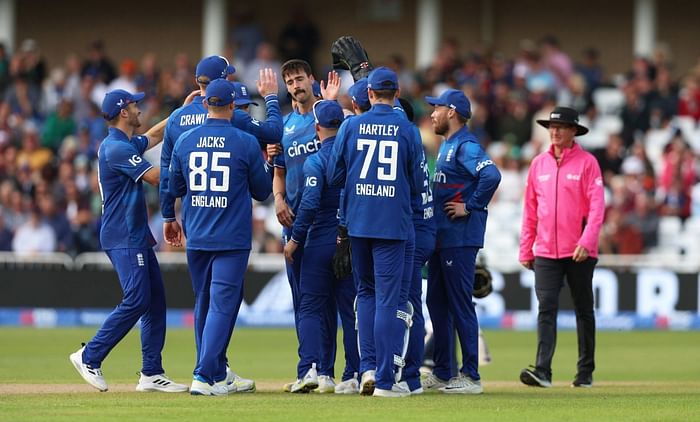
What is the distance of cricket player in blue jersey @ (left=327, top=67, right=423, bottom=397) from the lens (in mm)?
11617

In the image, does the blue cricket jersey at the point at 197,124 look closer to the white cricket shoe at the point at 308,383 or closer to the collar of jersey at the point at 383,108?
the collar of jersey at the point at 383,108

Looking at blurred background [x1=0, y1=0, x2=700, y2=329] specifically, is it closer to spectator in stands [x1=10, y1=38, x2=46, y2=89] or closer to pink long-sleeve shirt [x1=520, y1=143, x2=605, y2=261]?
spectator in stands [x1=10, y1=38, x2=46, y2=89]

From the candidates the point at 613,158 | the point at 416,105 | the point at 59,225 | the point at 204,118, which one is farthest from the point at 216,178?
the point at 416,105

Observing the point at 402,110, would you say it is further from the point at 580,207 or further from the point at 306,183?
the point at 580,207

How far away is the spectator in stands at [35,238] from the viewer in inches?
976

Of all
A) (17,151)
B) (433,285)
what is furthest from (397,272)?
(17,151)

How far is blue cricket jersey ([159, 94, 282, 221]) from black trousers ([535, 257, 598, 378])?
10.8 feet

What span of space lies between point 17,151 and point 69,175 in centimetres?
221

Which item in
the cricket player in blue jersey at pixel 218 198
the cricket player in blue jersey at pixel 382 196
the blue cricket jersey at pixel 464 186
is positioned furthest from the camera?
the blue cricket jersey at pixel 464 186

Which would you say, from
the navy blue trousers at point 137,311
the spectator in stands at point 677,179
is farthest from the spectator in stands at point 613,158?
the navy blue trousers at point 137,311

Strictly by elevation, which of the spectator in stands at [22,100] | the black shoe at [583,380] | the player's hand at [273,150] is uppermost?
the spectator in stands at [22,100]

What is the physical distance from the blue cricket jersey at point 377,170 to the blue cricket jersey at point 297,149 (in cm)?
94

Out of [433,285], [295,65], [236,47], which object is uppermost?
[236,47]

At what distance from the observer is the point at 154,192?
2664 cm
